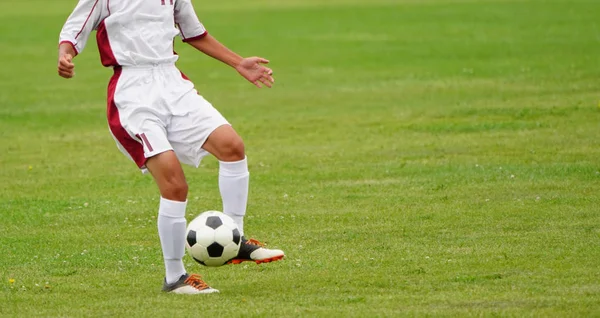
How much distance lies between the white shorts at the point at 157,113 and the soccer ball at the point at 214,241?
1.52 feet

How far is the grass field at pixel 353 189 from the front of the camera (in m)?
8.47

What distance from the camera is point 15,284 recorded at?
9.15m

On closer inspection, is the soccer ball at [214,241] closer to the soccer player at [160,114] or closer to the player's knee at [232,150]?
the soccer player at [160,114]

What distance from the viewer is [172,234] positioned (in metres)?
8.59

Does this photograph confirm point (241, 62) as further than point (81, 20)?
Yes

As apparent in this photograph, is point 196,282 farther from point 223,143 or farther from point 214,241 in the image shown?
point 223,143

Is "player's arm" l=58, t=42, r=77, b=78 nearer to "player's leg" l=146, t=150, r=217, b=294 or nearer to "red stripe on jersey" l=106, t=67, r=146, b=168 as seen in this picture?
"red stripe on jersey" l=106, t=67, r=146, b=168

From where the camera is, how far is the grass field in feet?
27.8

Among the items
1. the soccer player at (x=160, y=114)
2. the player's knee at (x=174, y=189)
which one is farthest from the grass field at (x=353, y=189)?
the player's knee at (x=174, y=189)

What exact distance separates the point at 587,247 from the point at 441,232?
1496 mm

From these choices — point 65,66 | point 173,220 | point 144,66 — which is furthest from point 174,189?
point 65,66

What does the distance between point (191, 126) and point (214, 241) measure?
0.82 meters

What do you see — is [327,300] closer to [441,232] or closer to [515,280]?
[515,280]

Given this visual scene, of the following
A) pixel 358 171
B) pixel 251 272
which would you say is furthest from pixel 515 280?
pixel 358 171
